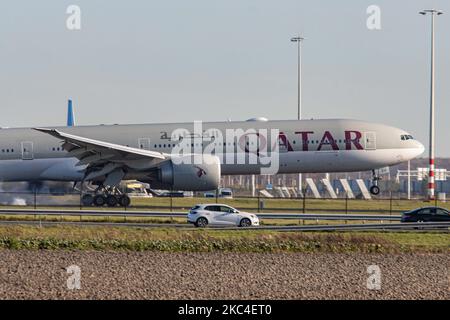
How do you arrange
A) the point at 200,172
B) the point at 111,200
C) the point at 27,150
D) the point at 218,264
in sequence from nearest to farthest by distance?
the point at 218,264 < the point at 200,172 < the point at 111,200 < the point at 27,150

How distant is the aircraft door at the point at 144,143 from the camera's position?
55250 mm

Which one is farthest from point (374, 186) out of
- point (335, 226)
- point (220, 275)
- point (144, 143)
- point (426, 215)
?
point (220, 275)

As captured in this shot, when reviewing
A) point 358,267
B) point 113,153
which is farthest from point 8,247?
point 113,153

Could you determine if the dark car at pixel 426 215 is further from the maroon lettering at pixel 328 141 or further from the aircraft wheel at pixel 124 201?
the aircraft wheel at pixel 124 201

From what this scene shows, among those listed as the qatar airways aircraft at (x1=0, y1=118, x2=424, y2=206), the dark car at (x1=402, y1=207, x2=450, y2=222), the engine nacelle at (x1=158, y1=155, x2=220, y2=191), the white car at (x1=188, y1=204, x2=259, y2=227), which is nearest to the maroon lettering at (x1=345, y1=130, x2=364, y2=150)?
the qatar airways aircraft at (x1=0, y1=118, x2=424, y2=206)

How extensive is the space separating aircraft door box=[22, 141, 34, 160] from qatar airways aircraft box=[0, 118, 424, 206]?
0.06 meters

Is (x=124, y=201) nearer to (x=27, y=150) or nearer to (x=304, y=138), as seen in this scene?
(x=27, y=150)

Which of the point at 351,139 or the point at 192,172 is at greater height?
the point at 351,139

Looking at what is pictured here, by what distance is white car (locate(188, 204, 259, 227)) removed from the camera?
41.0 m

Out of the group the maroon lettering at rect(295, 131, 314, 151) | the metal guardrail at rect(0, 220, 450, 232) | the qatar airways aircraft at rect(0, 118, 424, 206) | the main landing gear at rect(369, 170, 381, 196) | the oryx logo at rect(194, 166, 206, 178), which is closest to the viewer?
the metal guardrail at rect(0, 220, 450, 232)

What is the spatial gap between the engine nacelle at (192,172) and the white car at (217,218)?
36.3ft

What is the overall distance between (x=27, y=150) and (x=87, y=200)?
16.1 ft

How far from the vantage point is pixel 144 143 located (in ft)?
181

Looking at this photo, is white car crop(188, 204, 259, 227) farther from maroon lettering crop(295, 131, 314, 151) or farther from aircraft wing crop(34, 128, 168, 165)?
maroon lettering crop(295, 131, 314, 151)
